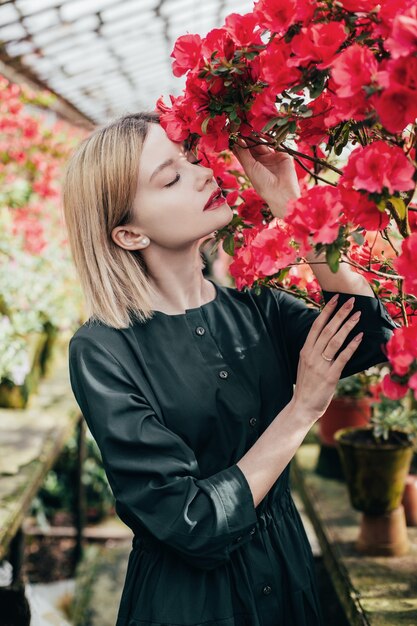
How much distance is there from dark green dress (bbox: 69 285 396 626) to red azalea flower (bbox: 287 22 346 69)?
19.8 inches

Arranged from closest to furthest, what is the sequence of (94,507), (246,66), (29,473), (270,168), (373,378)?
(246,66) → (270,168) → (373,378) → (29,473) → (94,507)

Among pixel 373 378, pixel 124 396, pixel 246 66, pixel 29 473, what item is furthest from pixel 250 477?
pixel 29 473

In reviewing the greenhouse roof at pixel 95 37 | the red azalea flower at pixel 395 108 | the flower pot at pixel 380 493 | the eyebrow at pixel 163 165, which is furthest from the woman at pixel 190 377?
the greenhouse roof at pixel 95 37

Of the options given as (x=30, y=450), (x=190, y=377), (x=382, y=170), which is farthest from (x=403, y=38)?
(x=30, y=450)

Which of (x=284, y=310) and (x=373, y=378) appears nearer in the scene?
(x=284, y=310)

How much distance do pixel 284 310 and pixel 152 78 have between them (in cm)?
909

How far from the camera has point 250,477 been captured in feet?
4.00

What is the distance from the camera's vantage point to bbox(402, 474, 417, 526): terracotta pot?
7.49ft

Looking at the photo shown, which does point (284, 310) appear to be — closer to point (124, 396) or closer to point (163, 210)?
point (163, 210)

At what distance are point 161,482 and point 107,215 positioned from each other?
61 centimetres

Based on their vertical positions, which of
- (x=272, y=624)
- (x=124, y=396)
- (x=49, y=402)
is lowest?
(x=49, y=402)

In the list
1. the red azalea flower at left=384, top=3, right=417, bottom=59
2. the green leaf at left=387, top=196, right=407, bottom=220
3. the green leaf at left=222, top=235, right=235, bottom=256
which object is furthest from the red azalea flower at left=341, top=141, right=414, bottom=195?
the green leaf at left=222, top=235, right=235, bottom=256

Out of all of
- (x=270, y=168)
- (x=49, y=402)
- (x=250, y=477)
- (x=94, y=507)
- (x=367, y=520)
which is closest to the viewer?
(x=250, y=477)

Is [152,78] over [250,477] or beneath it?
beneath
